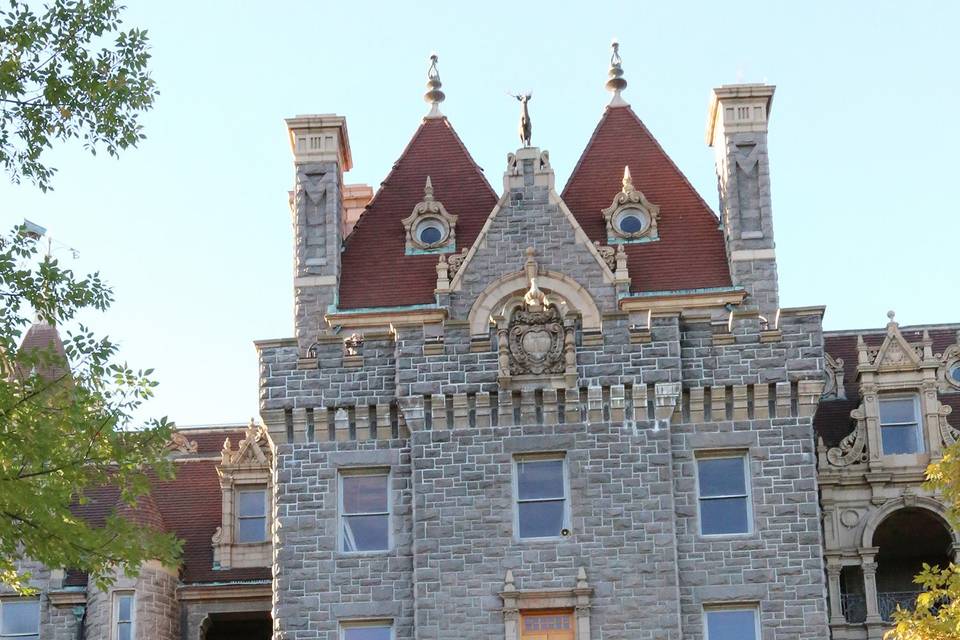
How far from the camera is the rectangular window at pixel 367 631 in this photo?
36969mm

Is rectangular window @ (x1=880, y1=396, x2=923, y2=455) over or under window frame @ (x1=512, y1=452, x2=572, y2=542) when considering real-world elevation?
over

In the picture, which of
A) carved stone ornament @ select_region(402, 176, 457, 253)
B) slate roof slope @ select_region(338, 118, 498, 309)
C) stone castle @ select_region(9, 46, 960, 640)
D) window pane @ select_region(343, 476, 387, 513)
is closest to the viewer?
stone castle @ select_region(9, 46, 960, 640)

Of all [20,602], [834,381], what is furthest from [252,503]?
[834,381]

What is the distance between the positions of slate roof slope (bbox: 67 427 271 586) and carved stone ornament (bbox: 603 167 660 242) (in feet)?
31.9

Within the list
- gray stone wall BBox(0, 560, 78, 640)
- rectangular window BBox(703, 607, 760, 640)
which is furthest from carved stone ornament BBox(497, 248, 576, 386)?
gray stone wall BBox(0, 560, 78, 640)

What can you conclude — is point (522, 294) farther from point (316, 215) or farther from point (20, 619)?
point (20, 619)

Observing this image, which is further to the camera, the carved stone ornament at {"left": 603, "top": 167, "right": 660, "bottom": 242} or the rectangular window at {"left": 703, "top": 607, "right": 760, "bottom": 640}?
the carved stone ornament at {"left": 603, "top": 167, "right": 660, "bottom": 242}

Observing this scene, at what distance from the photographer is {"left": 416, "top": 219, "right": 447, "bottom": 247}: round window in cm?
4241

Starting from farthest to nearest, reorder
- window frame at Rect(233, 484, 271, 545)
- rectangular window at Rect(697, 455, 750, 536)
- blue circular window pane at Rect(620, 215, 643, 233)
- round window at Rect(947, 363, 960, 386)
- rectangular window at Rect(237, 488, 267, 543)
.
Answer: round window at Rect(947, 363, 960, 386)
rectangular window at Rect(237, 488, 267, 543)
window frame at Rect(233, 484, 271, 545)
blue circular window pane at Rect(620, 215, 643, 233)
rectangular window at Rect(697, 455, 750, 536)

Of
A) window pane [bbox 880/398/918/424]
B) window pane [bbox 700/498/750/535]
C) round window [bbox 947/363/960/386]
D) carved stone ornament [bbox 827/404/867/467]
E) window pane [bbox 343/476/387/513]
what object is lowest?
window pane [bbox 700/498/750/535]

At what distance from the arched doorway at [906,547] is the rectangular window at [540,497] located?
293 inches

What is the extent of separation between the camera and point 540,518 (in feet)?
122

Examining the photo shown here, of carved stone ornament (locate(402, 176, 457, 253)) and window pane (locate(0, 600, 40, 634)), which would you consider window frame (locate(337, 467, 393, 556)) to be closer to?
carved stone ornament (locate(402, 176, 457, 253))

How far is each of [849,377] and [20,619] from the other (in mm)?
17698
